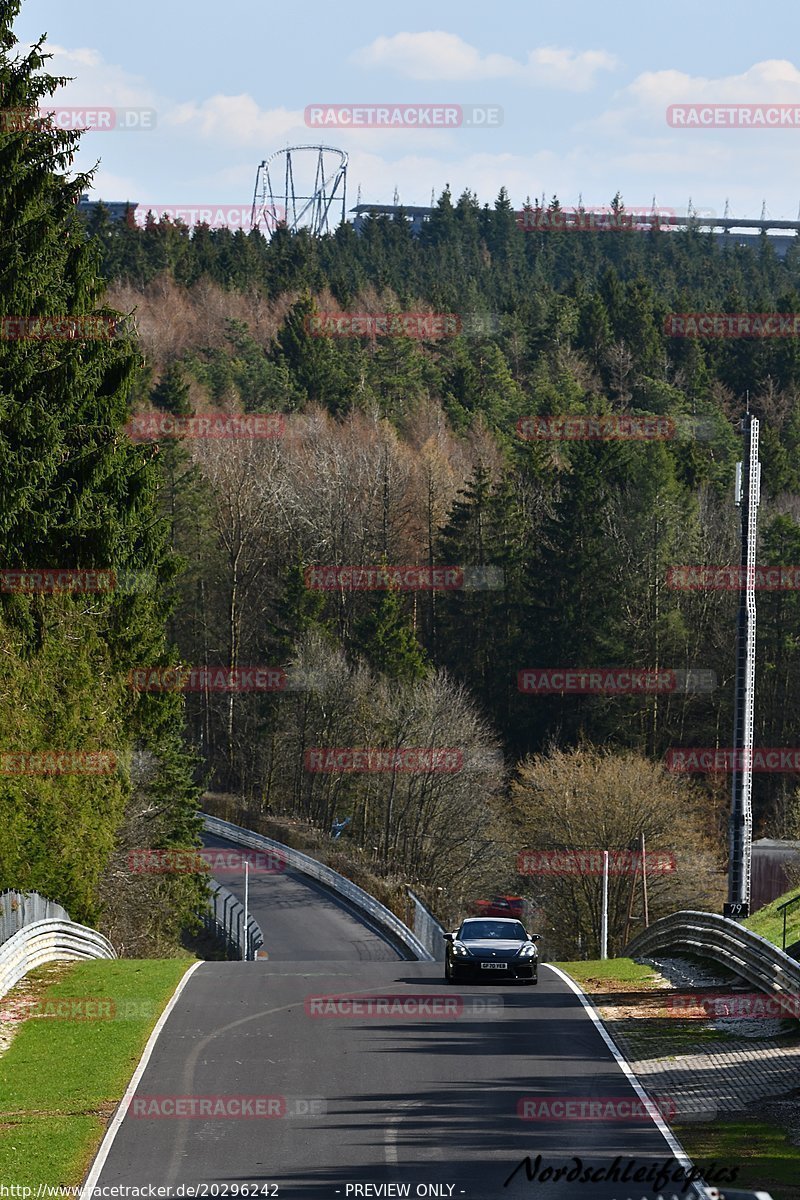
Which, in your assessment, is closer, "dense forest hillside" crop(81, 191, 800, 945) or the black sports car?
the black sports car

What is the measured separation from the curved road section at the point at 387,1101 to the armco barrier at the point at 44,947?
8.81ft

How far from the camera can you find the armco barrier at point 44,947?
78.5 feet

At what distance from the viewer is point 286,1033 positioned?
2092 cm

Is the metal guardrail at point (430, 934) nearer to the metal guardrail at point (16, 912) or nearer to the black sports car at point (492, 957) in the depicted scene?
the metal guardrail at point (16, 912)

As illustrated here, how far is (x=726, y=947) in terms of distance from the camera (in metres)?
26.4

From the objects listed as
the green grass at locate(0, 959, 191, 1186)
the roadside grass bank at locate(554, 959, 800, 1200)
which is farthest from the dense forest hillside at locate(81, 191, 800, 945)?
the green grass at locate(0, 959, 191, 1186)

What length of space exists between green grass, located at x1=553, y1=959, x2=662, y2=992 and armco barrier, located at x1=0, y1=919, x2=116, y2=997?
30.2 feet

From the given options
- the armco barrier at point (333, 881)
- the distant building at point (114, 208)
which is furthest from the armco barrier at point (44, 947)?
the distant building at point (114, 208)

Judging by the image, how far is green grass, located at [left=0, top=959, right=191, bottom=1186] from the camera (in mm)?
14859

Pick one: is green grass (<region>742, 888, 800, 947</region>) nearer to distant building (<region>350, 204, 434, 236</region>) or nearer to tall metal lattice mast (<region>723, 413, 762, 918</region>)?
tall metal lattice mast (<region>723, 413, 762, 918</region>)

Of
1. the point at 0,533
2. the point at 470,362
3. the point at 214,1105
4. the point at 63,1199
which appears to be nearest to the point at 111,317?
the point at 0,533

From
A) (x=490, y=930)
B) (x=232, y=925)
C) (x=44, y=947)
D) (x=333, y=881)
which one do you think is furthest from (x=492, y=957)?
(x=333, y=881)

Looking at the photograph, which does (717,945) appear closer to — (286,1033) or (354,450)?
(286,1033)

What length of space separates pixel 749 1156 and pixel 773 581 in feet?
204
